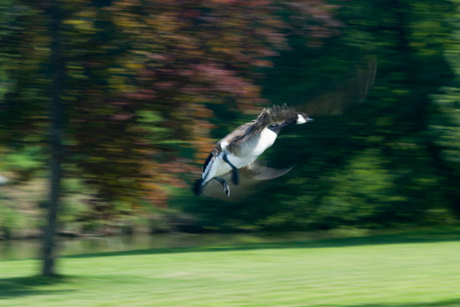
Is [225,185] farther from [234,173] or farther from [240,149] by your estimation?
[240,149]

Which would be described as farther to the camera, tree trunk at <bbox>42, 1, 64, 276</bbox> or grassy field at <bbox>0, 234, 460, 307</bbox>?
tree trunk at <bbox>42, 1, 64, 276</bbox>

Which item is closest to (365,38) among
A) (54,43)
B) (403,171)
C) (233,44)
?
(403,171)

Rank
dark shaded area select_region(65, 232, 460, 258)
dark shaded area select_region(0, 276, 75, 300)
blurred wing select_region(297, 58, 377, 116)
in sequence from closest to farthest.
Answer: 1. blurred wing select_region(297, 58, 377, 116)
2. dark shaded area select_region(0, 276, 75, 300)
3. dark shaded area select_region(65, 232, 460, 258)

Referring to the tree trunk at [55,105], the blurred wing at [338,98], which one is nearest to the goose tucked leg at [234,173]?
the blurred wing at [338,98]

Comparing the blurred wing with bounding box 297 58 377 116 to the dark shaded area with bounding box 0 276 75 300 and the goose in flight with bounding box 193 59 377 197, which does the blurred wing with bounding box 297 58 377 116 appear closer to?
the goose in flight with bounding box 193 59 377 197

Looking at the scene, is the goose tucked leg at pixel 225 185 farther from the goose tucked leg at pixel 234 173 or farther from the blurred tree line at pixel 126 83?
the blurred tree line at pixel 126 83

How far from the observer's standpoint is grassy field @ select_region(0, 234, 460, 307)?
7438 mm

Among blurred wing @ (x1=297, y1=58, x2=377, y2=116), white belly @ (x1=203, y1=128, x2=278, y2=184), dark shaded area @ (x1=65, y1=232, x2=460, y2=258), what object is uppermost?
dark shaded area @ (x1=65, y1=232, x2=460, y2=258)

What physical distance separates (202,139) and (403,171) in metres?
8.67

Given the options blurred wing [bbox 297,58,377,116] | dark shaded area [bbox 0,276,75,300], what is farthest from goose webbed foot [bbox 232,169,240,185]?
dark shaded area [bbox 0,276,75,300]

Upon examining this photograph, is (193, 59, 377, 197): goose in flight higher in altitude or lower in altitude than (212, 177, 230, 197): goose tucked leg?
higher

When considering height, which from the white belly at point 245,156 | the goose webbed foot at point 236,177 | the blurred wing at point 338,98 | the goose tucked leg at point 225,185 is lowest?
the goose tucked leg at point 225,185

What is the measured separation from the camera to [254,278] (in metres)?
9.30

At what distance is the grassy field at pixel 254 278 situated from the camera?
7.44m
